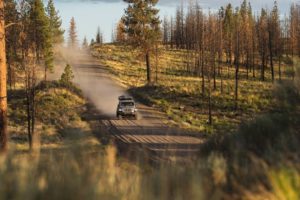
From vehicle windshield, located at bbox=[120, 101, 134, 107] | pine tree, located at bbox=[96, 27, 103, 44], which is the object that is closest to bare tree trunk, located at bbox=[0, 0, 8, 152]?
vehicle windshield, located at bbox=[120, 101, 134, 107]

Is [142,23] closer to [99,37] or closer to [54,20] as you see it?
[54,20]

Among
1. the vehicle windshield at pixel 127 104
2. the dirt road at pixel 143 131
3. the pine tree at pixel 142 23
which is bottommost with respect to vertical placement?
the dirt road at pixel 143 131

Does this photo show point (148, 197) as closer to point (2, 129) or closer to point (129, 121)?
point (2, 129)

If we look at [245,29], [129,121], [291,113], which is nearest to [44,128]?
[129,121]

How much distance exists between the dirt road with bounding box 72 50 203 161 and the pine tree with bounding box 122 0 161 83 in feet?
20.8

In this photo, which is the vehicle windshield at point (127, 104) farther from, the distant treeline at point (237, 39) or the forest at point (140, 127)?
the distant treeline at point (237, 39)

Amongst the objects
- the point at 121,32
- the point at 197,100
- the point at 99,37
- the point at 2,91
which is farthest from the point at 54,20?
the point at 99,37

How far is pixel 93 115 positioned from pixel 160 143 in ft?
43.1

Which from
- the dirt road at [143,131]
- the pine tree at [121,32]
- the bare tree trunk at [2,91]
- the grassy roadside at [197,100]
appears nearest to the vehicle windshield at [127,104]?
the dirt road at [143,131]

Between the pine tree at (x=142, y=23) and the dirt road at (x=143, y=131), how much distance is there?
634cm

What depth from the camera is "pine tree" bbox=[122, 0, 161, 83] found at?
56719 mm

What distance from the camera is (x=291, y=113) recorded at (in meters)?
8.85

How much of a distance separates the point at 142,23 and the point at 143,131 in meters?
29.8

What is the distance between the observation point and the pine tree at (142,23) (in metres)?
56.7
